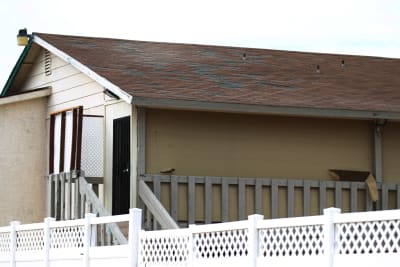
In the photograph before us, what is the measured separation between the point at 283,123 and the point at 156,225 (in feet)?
11.1

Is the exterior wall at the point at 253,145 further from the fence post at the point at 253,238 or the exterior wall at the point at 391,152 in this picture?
the fence post at the point at 253,238

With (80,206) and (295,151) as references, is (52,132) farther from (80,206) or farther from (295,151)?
(295,151)

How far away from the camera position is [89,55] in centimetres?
2317

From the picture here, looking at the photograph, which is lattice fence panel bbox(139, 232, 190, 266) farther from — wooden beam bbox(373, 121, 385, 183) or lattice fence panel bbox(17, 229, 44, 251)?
wooden beam bbox(373, 121, 385, 183)

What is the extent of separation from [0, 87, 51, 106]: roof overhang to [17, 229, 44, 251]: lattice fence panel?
13.1 ft

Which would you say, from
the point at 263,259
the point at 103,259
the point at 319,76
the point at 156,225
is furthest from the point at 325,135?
the point at 263,259

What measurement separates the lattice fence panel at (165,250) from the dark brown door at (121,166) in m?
4.34

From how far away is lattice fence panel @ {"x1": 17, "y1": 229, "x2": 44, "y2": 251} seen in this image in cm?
2039

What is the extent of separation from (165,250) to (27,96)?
29.4 ft

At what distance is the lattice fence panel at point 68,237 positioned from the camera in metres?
19.0

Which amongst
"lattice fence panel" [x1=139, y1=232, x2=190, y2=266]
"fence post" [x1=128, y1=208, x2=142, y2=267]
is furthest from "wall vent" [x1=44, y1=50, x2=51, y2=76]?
A: "lattice fence panel" [x1=139, y1=232, x2=190, y2=266]

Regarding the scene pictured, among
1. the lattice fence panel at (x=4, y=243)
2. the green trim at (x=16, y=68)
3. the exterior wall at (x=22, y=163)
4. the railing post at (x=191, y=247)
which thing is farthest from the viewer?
the green trim at (x=16, y=68)

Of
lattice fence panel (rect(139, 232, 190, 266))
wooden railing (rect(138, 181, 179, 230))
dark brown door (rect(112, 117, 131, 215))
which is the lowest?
lattice fence panel (rect(139, 232, 190, 266))

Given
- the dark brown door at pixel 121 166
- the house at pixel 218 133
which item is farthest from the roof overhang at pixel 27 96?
the dark brown door at pixel 121 166
